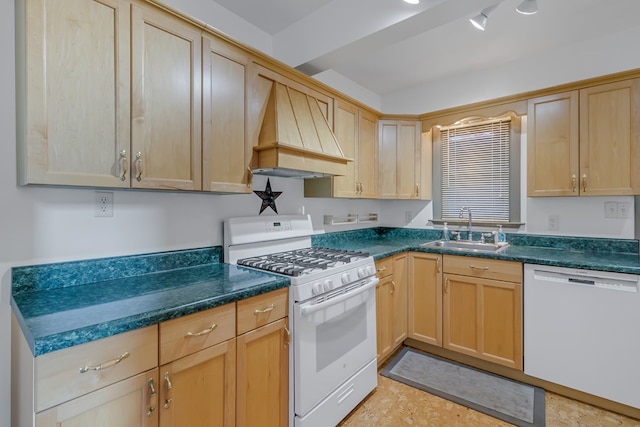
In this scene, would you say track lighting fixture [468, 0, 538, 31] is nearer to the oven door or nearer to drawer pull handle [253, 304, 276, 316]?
the oven door

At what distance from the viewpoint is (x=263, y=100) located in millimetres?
1923

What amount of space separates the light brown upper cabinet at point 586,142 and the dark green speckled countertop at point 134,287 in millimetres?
520

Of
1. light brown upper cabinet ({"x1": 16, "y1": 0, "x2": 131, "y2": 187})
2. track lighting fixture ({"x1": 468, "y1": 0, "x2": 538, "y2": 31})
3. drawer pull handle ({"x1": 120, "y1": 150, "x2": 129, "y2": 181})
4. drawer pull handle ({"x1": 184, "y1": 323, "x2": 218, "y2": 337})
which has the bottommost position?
drawer pull handle ({"x1": 184, "y1": 323, "x2": 218, "y2": 337})

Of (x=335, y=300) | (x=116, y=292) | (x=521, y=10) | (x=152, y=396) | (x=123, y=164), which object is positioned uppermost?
(x=521, y=10)

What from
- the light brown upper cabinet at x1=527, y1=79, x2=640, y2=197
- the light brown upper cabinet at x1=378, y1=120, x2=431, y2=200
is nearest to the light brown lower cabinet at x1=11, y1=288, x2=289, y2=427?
the light brown upper cabinet at x1=378, y1=120, x2=431, y2=200

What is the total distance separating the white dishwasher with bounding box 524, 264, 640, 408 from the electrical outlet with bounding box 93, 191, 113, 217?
8.91 feet

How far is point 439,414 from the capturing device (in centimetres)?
198

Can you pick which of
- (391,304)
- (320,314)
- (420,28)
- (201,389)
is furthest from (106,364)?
(420,28)

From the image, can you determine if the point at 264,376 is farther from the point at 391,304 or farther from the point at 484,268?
the point at 484,268

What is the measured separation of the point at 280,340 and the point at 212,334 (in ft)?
1.37

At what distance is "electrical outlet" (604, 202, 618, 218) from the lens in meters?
2.38

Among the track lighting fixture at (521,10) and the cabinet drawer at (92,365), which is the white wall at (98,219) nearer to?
the cabinet drawer at (92,365)

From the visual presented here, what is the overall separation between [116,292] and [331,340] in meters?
1.14

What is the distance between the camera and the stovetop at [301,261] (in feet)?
5.61
